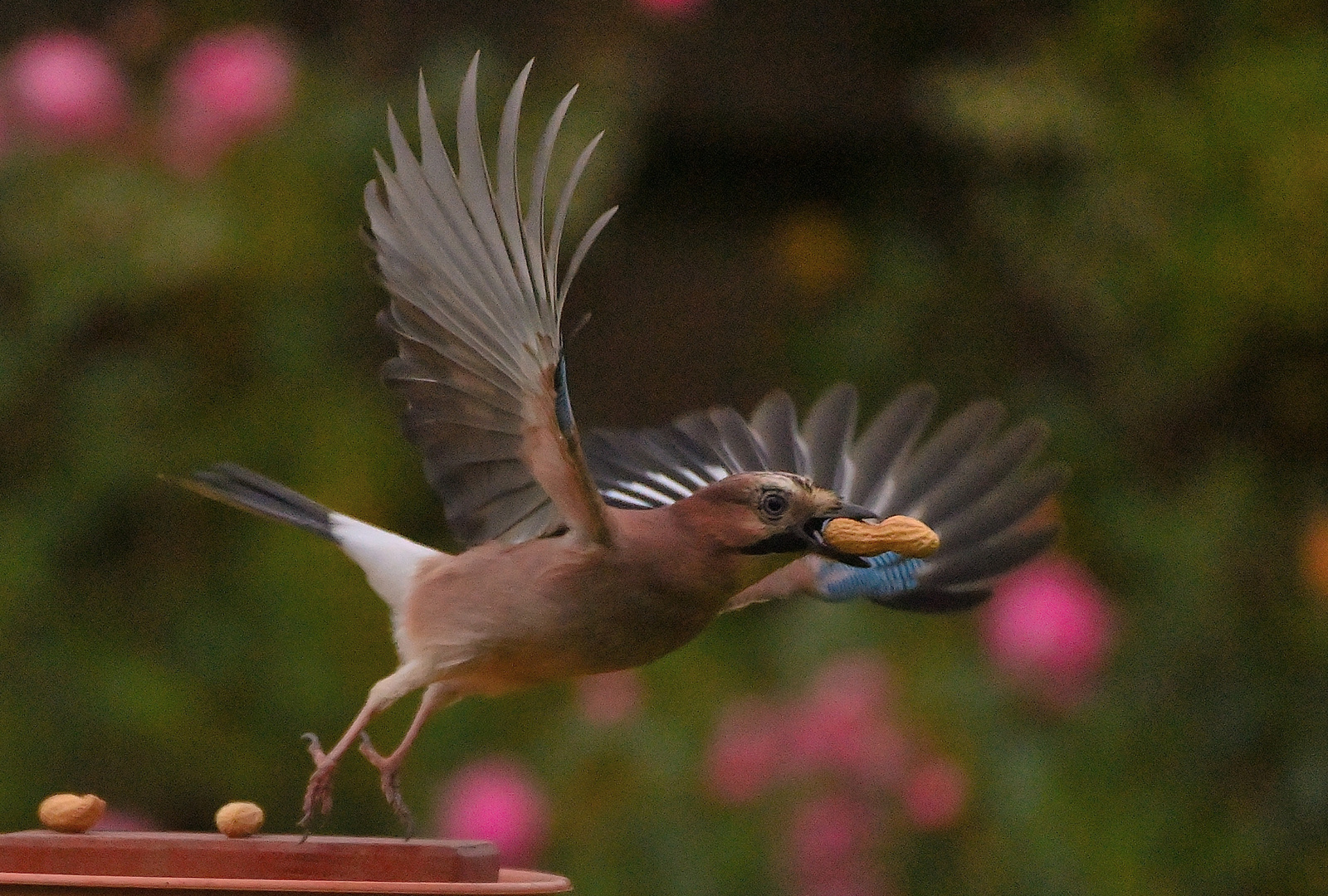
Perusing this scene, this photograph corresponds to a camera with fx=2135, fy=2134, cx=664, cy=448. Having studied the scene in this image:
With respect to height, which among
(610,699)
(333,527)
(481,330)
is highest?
(481,330)

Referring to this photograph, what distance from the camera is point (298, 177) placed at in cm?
356

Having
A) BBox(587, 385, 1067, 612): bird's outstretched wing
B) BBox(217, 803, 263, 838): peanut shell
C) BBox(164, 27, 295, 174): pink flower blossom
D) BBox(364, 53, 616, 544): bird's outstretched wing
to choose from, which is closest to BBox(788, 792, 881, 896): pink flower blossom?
BBox(587, 385, 1067, 612): bird's outstretched wing

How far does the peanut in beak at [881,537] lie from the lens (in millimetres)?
1597

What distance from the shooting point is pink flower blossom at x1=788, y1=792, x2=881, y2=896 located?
2844mm

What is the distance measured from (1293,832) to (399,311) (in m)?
2.05

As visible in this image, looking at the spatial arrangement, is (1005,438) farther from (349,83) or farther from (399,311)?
(349,83)

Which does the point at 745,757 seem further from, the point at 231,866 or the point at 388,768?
the point at 231,866

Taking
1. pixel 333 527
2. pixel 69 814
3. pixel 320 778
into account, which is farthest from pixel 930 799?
pixel 69 814

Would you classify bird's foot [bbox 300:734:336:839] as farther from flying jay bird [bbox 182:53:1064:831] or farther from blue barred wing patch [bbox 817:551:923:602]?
blue barred wing patch [bbox 817:551:923:602]

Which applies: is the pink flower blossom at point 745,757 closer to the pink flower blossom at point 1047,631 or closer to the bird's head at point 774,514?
the pink flower blossom at point 1047,631

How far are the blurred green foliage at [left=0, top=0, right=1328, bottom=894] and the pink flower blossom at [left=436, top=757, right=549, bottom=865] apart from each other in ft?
0.30

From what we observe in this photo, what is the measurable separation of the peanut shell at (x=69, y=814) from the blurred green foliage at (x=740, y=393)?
1.56 metres

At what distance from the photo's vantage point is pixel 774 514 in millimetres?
1691

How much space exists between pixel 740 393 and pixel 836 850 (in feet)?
4.75
